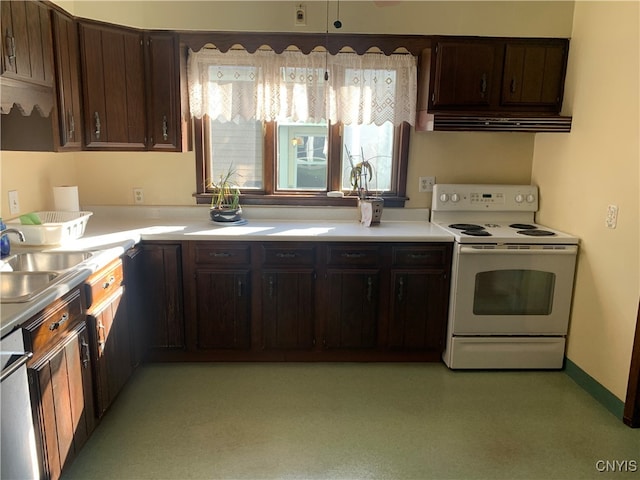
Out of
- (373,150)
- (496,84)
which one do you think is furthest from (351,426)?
(496,84)

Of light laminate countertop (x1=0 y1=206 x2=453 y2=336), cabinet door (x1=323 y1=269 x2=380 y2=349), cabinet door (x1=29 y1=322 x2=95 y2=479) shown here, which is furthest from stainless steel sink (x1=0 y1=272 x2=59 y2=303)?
cabinet door (x1=323 y1=269 x2=380 y2=349)

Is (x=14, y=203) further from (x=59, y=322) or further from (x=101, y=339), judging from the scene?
(x=59, y=322)

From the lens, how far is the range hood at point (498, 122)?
2.98m

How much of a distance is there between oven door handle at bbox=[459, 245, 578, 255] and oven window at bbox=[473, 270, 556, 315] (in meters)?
0.13

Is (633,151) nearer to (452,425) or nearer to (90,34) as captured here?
(452,425)

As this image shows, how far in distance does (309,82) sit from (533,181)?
1741 millimetres

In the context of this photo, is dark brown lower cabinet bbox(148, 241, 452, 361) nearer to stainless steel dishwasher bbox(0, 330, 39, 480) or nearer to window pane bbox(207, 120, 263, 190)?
window pane bbox(207, 120, 263, 190)

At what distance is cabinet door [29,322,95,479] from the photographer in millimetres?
1733

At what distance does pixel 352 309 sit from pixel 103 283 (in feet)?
4.79

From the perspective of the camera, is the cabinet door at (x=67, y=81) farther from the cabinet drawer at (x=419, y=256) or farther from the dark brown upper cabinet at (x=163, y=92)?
the cabinet drawer at (x=419, y=256)

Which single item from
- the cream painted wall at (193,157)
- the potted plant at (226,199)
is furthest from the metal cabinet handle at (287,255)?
the cream painted wall at (193,157)

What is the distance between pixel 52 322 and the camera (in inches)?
71.5

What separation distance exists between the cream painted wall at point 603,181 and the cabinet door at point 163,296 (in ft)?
7.92

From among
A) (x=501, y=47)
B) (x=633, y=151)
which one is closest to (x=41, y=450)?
(x=633, y=151)
